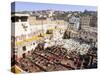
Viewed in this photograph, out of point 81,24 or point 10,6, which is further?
point 81,24

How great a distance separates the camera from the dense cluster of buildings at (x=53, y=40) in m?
1.70

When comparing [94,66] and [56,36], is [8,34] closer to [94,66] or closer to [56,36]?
[56,36]

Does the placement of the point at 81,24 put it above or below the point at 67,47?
above

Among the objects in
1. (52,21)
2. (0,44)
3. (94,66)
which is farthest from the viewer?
(94,66)

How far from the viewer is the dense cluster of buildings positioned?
1.70 metres

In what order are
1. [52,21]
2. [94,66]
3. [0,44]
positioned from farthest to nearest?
[94,66]
[52,21]
[0,44]

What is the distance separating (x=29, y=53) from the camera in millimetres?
1732

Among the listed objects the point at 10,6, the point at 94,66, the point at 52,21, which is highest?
the point at 10,6

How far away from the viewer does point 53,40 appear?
182 centimetres

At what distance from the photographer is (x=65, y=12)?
186 cm

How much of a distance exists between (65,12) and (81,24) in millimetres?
193

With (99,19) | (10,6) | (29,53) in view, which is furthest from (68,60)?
(10,6)

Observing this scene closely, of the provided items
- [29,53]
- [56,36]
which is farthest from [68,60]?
[29,53]

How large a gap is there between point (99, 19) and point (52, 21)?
50cm
